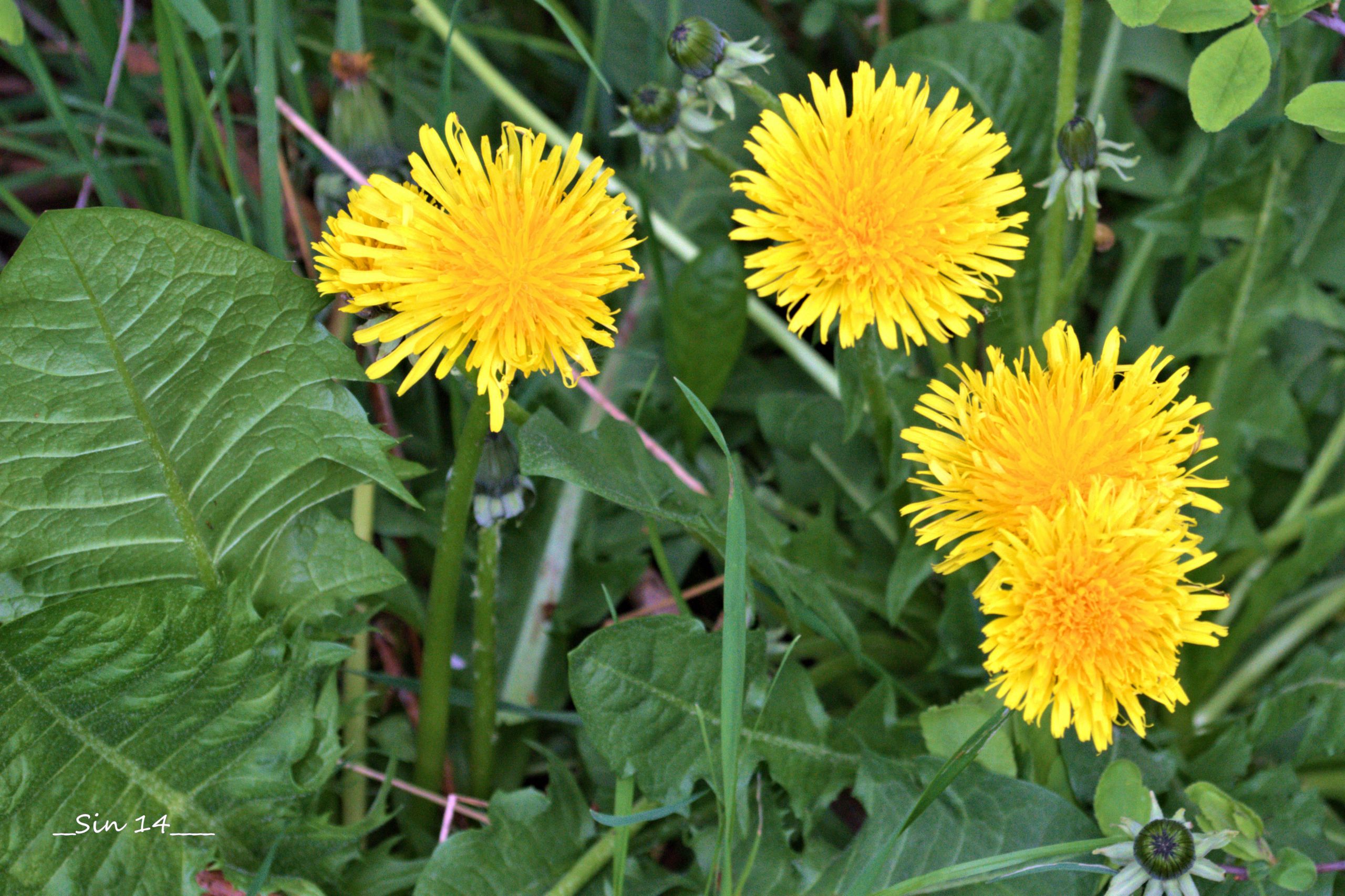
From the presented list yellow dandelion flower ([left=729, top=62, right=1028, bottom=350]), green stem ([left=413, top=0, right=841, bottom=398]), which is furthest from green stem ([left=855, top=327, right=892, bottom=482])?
green stem ([left=413, top=0, right=841, bottom=398])

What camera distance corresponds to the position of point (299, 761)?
4.45 ft

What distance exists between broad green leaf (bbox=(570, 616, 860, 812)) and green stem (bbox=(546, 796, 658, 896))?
0.10m

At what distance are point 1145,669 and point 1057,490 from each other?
7.9 inches

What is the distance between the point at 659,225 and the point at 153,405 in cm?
91

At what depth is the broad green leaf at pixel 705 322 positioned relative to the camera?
1606 mm

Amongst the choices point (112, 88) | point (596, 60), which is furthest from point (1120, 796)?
point (112, 88)

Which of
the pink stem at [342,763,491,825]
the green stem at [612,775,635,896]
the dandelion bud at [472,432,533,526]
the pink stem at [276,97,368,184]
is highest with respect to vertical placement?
the pink stem at [276,97,368,184]

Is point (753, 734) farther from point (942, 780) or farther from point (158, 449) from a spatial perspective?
point (158, 449)

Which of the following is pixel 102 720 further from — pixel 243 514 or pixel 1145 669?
pixel 1145 669

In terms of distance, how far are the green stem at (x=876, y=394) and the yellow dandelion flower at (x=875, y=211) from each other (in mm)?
127

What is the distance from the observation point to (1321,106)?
1.27 meters

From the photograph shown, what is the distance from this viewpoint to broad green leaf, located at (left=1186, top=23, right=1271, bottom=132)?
127cm

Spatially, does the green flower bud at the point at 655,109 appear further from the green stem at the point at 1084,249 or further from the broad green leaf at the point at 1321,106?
the broad green leaf at the point at 1321,106

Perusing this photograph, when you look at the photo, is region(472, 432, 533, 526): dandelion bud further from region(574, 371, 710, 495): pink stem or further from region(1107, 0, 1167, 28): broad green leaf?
region(1107, 0, 1167, 28): broad green leaf
